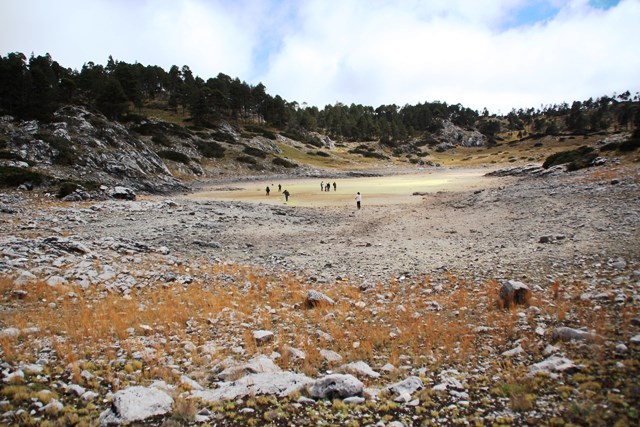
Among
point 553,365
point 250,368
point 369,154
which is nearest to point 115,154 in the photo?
point 250,368

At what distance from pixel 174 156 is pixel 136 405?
7676 cm

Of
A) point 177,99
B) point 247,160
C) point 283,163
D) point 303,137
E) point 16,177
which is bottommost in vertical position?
point 16,177

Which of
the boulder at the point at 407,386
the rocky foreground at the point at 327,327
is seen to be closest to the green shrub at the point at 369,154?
the rocky foreground at the point at 327,327

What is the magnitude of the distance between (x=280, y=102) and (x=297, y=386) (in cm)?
13788

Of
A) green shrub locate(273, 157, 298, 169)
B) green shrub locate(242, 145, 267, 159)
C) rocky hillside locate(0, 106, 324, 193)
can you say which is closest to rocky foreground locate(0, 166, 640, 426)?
rocky hillside locate(0, 106, 324, 193)

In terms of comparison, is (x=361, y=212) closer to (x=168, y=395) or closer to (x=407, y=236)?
(x=407, y=236)

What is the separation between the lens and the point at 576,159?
49219 millimetres

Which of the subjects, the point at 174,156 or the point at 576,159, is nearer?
the point at 576,159

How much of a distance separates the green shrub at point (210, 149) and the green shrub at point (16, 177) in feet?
168

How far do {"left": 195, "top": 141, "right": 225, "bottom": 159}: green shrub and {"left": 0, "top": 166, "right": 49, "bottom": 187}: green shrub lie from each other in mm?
51291

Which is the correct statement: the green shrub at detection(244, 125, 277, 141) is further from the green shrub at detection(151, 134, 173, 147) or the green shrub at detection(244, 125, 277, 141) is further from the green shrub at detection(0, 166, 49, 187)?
the green shrub at detection(0, 166, 49, 187)

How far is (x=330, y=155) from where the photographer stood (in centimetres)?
11662

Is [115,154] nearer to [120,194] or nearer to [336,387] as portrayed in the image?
[120,194]

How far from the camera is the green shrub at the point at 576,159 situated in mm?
43062
